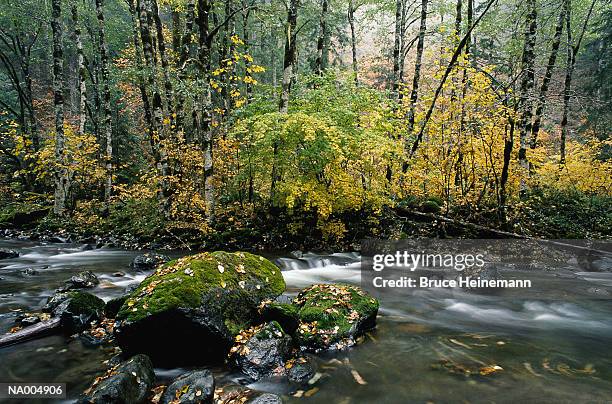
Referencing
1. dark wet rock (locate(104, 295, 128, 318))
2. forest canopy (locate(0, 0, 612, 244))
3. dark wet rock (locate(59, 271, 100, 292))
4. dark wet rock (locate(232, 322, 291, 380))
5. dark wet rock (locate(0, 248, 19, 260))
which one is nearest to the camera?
dark wet rock (locate(232, 322, 291, 380))

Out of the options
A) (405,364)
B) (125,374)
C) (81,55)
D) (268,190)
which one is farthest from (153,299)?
(81,55)

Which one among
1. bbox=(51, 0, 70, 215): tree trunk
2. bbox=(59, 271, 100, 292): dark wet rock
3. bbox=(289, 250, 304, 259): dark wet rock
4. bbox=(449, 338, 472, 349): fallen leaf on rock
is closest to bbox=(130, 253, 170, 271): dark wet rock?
bbox=(59, 271, 100, 292): dark wet rock

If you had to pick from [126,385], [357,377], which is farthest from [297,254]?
[126,385]

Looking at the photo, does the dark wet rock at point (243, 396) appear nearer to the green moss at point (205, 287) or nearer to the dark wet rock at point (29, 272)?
the green moss at point (205, 287)

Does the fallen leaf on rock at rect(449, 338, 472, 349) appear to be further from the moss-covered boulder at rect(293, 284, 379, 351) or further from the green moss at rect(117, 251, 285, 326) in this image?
the green moss at rect(117, 251, 285, 326)

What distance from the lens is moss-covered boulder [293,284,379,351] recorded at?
5.56m

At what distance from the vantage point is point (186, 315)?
16.5ft

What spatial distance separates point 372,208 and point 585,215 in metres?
7.33

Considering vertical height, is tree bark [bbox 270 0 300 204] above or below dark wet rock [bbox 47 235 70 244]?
above

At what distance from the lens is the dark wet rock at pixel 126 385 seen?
375cm

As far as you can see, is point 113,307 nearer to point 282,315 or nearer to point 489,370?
point 282,315

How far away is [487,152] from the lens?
10.4m

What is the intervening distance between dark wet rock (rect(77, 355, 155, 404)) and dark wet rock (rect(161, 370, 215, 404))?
0.97ft

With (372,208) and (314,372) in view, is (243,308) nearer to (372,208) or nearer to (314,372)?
(314,372)
